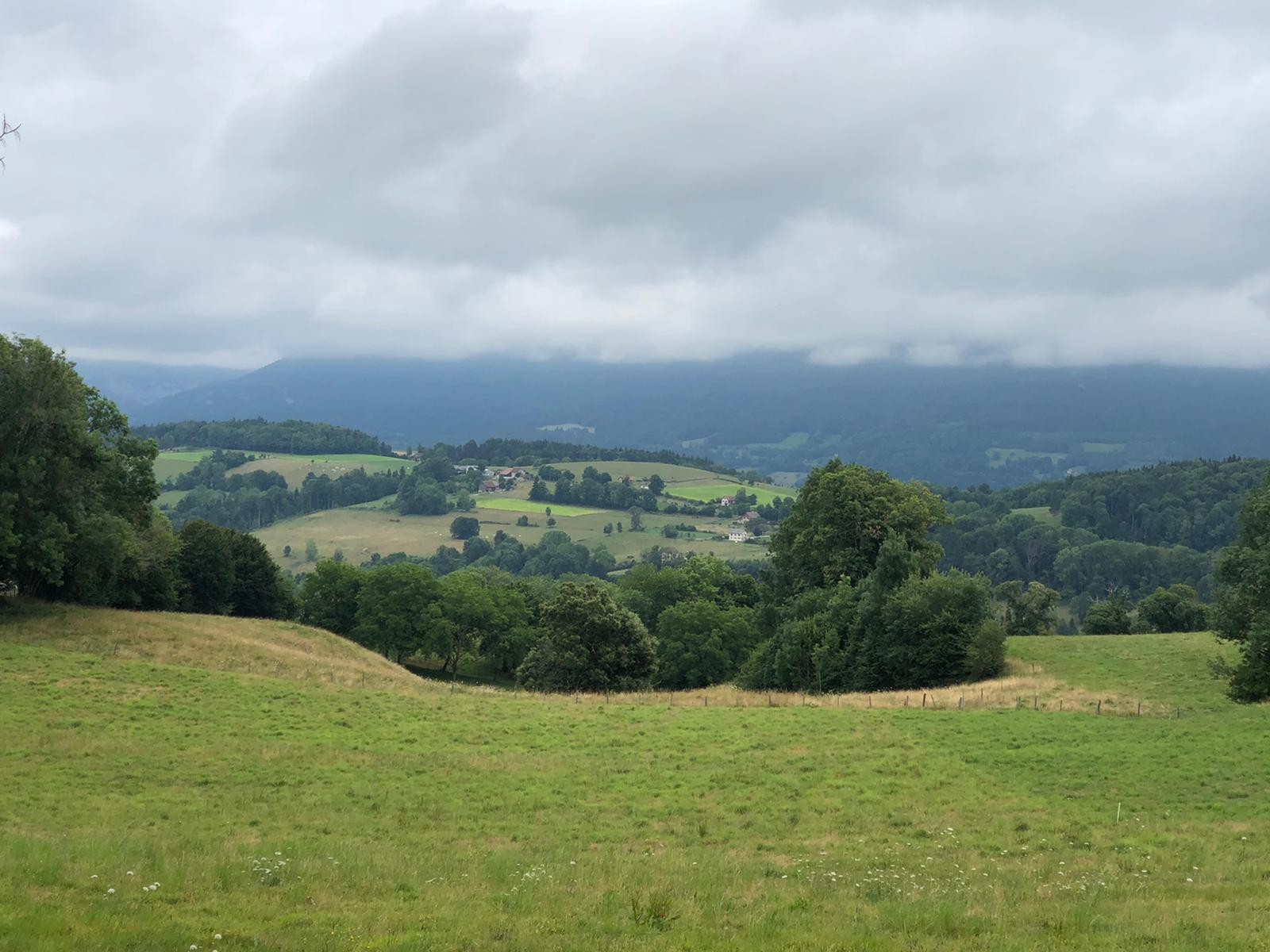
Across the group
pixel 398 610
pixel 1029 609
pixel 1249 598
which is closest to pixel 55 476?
pixel 398 610

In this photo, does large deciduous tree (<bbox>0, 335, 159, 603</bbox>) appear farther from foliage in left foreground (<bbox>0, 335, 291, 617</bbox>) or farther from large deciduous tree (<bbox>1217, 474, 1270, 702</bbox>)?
large deciduous tree (<bbox>1217, 474, 1270, 702</bbox>)

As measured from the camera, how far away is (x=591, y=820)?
22.3 m

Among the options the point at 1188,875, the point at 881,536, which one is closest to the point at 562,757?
the point at 1188,875

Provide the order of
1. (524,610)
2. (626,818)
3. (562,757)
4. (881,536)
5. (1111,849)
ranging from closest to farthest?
(1111,849) < (626,818) < (562,757) < (881,536) < (524,610)

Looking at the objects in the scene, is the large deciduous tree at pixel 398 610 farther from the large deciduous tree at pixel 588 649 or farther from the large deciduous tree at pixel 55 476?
the large deciduous tree at pixel 55 476

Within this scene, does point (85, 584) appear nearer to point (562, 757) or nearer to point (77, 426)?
point (77, 426)

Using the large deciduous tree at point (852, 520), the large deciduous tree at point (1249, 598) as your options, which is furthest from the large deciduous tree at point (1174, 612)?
the large deciduous tree at point (1249, 598)

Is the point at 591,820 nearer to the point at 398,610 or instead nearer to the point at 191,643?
the point at 191,643

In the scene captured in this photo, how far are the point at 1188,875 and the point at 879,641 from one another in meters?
35.7

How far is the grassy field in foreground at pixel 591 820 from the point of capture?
13.3 m

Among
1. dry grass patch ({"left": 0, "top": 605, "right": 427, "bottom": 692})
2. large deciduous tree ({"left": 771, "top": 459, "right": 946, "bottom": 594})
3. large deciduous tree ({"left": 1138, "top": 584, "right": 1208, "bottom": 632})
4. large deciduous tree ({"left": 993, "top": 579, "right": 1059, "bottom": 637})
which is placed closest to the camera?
dry grass patch ({"left": 0, "top": 605, "right": 427, "bottom": 692})

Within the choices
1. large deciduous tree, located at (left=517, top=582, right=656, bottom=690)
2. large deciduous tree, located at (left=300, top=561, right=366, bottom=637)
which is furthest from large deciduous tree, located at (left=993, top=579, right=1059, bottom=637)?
large deciduous tree, located at (left=300, top=561, right=366, bottom=637)

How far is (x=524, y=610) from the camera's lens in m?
91.8

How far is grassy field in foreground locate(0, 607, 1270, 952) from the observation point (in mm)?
13273
